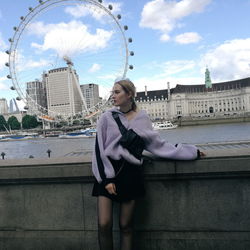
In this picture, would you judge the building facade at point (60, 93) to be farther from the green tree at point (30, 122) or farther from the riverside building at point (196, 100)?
the riverside building at point (196, 100)

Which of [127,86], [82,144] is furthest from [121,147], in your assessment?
[82,144]

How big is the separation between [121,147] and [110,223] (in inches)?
22.8

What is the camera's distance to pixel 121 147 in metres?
2.51

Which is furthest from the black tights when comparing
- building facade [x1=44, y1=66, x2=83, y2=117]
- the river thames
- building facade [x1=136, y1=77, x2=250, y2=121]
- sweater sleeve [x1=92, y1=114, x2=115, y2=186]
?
building facade [x1=136, y1=77, x2=250, y2=121]

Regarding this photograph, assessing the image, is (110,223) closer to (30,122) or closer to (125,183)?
(125,183)

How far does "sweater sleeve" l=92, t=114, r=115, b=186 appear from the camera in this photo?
244 centimetres

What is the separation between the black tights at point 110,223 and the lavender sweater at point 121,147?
0.61 ft

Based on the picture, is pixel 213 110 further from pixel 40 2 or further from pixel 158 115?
pixel 40 2

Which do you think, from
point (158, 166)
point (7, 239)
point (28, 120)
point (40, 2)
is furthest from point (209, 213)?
point (28, 120)

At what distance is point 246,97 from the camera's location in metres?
106

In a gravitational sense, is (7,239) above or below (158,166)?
below

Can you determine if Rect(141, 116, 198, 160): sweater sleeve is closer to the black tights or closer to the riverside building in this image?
the black tights

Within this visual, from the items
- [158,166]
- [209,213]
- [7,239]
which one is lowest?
[7,239]

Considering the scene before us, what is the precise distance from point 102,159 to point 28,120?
340 feet
